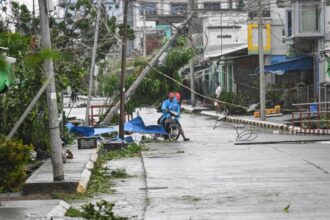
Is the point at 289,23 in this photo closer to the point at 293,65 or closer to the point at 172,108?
the point at 293,65

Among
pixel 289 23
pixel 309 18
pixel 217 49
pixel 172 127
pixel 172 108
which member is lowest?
pixel 172 127

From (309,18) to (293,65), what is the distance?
2909 millimetres

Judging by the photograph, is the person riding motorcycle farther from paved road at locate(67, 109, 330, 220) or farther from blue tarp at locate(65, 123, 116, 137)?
paved road at locate(67, 109, 330, 220)

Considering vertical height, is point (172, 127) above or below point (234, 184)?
below

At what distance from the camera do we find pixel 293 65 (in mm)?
43781

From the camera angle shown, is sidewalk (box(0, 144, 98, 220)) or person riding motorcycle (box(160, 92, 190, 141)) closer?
sidewalk (box(0, 144, 98, 220))

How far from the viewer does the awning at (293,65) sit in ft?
141

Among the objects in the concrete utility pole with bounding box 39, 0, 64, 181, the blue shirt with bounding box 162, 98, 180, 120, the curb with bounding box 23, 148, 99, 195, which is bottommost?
the curb with bounding box 23, 148, 99, 195

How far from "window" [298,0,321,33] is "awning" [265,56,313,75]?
79.4 inches

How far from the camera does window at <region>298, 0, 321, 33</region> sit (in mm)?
42656

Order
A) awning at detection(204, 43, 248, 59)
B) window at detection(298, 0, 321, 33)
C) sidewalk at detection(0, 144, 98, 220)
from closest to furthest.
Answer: sidewalk at detection(0, 144, 98, 220), window at detection(298, 0, 321, 33), awning at detection(204, 43, 248, 59)

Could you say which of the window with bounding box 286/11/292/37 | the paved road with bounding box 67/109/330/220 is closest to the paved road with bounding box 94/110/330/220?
the paved road with bounding box 67/109/330/220

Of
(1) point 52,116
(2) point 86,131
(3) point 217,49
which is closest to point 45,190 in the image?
(1) point 52,116

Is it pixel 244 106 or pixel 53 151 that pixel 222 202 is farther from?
pixel 244 106
